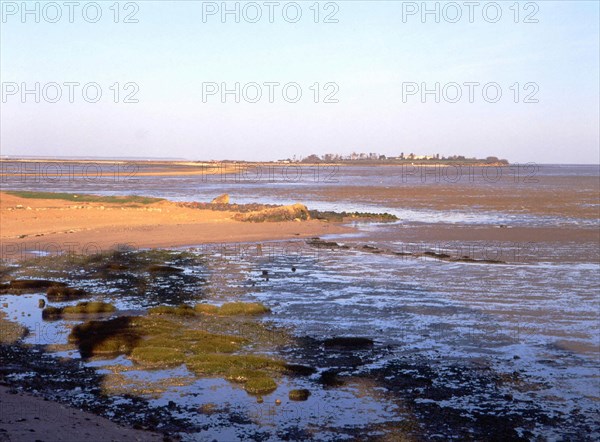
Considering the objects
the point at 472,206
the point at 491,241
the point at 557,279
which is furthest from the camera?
the point at 472,206

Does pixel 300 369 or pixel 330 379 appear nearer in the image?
pixel 330 379

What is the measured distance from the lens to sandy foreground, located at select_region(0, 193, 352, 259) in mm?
26938

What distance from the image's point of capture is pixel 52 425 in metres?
8.26

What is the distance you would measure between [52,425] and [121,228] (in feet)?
77.8

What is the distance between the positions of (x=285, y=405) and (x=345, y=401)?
858 mm

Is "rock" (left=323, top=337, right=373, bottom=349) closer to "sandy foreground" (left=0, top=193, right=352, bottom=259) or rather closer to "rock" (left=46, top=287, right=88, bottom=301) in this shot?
"rock" (left=46, top=287, right=88, bottom=301)

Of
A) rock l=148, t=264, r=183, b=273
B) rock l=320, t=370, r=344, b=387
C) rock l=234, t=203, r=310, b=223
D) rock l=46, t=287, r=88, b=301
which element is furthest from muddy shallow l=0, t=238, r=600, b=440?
rock l=234, t=203, r=310, b=223

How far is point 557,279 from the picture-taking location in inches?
786

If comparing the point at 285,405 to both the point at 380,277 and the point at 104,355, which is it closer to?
the point at 104,355

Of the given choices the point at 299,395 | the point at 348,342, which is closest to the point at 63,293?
the point at 348,342

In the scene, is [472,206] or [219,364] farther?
[472,206]

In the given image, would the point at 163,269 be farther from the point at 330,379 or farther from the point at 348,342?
the point at 330,379

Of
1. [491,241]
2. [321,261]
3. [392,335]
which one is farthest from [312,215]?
[392,335]

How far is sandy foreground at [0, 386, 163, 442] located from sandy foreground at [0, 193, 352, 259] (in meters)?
15.7
